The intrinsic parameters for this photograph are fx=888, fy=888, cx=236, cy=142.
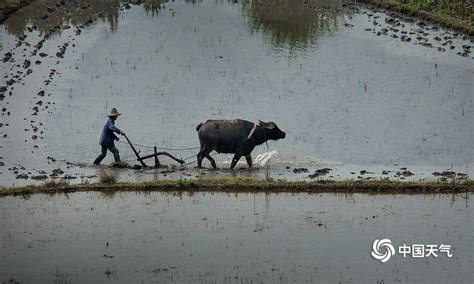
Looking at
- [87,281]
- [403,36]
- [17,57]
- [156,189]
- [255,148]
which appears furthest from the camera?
[403,36]

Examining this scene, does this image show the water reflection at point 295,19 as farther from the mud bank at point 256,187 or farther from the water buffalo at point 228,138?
the mud bank at point 256,187

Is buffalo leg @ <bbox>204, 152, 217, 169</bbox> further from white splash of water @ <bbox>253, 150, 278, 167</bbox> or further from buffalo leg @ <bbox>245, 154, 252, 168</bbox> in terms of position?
white splash of water @ <bbox>253, 150, 278, 167</bbox>

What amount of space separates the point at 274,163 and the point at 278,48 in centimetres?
686

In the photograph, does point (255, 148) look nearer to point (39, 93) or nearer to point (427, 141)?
point (427, 141)

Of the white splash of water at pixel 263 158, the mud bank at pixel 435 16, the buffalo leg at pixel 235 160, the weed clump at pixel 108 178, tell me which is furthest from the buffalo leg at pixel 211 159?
the mud bank at pixel 435 16

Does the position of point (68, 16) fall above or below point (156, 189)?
above

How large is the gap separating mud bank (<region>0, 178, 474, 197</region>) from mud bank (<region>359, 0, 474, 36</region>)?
9.08 meters

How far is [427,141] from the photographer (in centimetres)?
1476

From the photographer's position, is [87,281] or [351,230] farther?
[351,230]

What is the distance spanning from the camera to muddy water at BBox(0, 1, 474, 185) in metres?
14.3

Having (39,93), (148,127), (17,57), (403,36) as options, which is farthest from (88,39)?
(403,36)

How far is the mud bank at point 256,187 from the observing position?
12328 mm

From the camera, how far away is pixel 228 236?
10.7 meters

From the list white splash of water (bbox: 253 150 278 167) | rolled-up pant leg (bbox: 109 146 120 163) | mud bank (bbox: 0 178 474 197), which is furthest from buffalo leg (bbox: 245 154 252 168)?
rolled-up pant leg (bbox: 109 146 120 163)
